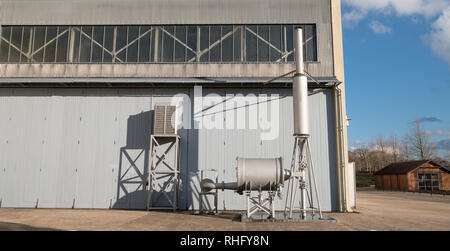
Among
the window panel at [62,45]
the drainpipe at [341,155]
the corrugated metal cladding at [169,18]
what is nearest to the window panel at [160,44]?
the window panel at [62,45]

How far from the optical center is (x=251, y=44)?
1952 cm

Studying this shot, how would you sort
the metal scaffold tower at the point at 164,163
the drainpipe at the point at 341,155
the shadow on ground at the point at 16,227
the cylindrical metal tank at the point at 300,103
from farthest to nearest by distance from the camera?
the metal scaffold tower at the point at 164,163 → the drainpipe at the point at 341,155 → the cylindrical metal tank at the point at 300,103 → the shadow on ground at the point at 16,227

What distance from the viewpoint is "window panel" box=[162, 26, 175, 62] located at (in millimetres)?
19453

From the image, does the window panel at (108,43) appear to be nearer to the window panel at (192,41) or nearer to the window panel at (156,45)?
the window panel at (156,45)

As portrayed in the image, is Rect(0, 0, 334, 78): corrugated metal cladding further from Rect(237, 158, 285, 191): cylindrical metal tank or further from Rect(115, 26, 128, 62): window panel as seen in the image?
Rect(237, 158, 285, 191): cylindrical metal tank

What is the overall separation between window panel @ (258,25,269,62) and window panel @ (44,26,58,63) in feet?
41.1

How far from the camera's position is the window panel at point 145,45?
1952 cm

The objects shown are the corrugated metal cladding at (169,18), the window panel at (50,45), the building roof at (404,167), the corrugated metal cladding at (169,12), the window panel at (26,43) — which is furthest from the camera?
the building roof at (404,167)

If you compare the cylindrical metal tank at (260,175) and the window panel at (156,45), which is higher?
the window panel at (156,45)

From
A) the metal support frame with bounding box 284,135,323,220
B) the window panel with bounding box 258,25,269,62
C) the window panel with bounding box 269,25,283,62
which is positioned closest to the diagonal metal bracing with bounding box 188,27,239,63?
the window panel with bounding box 258,25,269,62

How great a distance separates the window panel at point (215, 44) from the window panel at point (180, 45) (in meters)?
1.62

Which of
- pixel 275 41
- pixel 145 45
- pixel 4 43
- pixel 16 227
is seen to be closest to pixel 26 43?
pixel 4 43

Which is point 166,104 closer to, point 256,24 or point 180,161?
point 180,161
